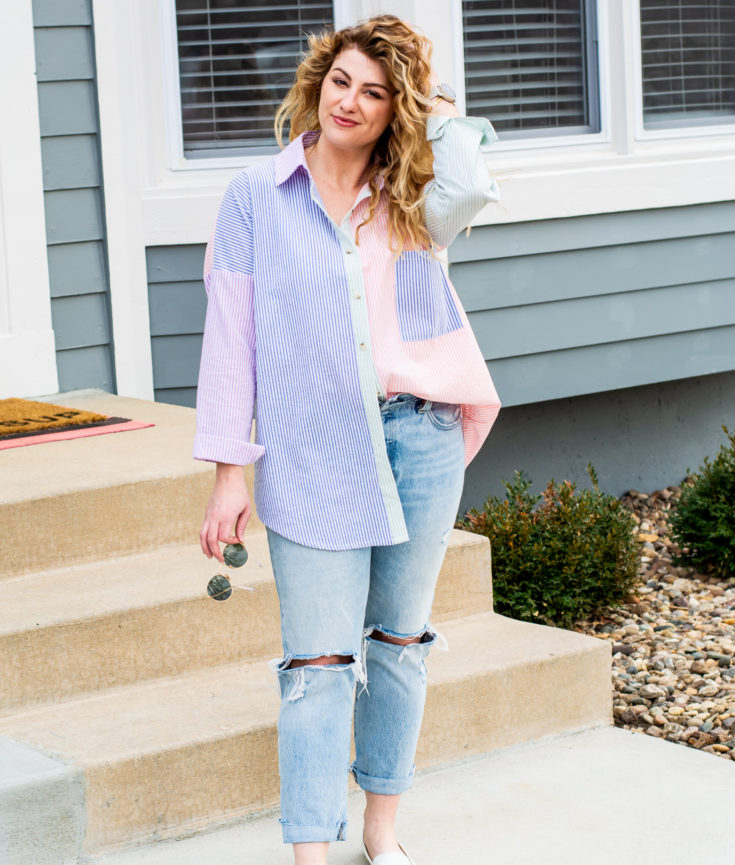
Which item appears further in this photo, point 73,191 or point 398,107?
point 73,191

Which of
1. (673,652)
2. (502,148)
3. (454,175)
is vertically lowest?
(673,652)

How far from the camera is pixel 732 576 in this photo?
4789 mm

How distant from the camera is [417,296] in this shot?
226 cm

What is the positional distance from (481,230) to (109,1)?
1.60 m

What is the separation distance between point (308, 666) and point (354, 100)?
0.97 m

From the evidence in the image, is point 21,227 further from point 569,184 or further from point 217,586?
point 217,586

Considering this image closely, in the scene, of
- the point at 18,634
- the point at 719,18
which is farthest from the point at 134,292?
the point at 719,18

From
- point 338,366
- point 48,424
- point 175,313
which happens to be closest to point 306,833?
point 338,366

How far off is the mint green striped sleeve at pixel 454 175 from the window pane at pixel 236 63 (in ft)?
8.35

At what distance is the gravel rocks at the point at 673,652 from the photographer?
3479 mm

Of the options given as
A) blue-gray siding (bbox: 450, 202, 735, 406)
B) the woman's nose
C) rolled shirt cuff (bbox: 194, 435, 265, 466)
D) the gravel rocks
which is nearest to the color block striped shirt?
rolled shirt cuff (bbox: 194, 435, 265, 466)

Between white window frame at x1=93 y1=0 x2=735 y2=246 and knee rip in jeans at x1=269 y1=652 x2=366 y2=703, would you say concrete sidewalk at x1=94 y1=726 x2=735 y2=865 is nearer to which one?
knee rip in jeans at x1=269 y1=652 x2=366 y2=703

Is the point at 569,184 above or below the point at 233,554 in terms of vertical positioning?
above

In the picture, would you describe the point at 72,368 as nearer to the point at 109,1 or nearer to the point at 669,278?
the point at 109,1
